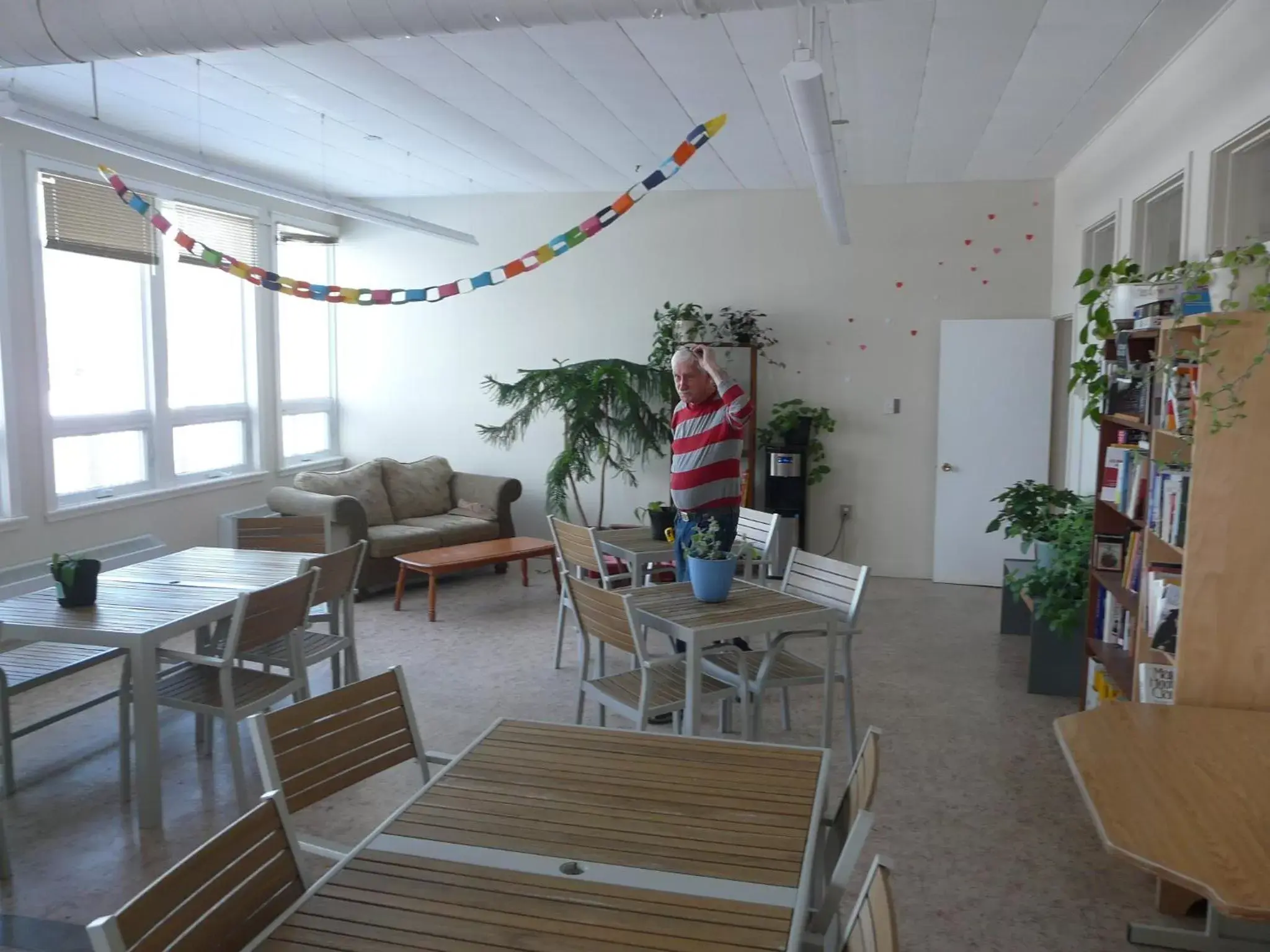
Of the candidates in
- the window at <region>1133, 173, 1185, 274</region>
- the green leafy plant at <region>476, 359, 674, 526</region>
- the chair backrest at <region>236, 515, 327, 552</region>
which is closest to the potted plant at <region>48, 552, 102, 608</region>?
the chair backrest at <region>236, 515, 327, 552</region>

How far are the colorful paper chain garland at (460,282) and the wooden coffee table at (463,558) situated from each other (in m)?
1.84

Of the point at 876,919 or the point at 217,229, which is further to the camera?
the point at 217,229

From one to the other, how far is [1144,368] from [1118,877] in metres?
1.81

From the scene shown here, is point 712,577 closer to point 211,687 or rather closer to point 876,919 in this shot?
point 211,687

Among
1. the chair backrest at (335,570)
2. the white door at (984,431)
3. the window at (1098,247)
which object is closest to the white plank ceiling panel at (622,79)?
the chair backrest at (335,570)

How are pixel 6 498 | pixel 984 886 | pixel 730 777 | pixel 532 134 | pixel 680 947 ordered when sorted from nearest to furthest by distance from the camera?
pixel 680 947 < pixel 730 777 < pixel 984 886 < pixel 6 498 < pixel 532 134

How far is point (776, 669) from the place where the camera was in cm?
385

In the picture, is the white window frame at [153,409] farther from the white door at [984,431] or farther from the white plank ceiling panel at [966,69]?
the white door at [984,431]

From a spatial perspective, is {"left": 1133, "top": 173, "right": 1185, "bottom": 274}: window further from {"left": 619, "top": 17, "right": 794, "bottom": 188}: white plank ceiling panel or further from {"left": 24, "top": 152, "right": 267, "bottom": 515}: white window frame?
{"left": 24, "top": 152, "right": 267, "bottom": 515}: white window frame

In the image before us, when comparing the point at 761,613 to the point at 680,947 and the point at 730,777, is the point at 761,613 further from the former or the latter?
the point at 680,947

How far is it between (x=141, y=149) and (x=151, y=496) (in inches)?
103

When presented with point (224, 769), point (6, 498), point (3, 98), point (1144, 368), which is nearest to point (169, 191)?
point (6, 498)

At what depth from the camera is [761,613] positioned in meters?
3.59

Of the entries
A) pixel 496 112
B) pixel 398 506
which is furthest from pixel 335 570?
pixel 398 506
